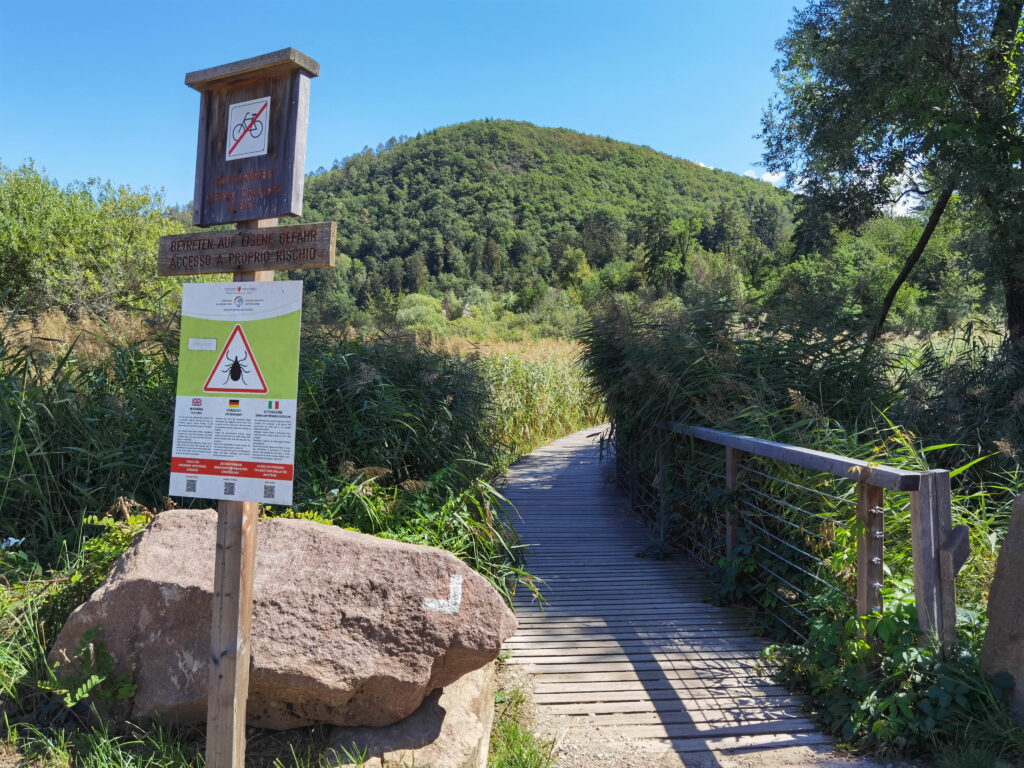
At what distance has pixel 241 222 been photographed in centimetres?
269

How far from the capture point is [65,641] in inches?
120

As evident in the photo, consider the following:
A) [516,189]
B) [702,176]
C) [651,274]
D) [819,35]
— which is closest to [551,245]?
[516,189]

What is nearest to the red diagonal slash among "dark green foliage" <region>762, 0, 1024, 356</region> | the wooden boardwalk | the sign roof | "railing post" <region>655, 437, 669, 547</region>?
the sign roof

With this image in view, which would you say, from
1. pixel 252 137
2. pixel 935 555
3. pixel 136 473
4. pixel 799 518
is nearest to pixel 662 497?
pixel 799 518

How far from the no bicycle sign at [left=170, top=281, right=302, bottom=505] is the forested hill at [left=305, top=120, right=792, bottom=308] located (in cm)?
4450

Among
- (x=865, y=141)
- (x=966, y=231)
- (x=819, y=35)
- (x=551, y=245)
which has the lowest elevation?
(x=966, y=231)

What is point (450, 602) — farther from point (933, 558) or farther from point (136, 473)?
point (136, 473)

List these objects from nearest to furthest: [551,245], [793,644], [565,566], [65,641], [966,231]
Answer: [65,641], [793,644], [565,566], [966,231], [551,245]

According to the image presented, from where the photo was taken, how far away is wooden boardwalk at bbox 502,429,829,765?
3.36 m

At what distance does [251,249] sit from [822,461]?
3027 mm

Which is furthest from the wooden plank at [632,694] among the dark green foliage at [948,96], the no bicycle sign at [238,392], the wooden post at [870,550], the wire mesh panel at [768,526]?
the dark green foliage at [948,96]

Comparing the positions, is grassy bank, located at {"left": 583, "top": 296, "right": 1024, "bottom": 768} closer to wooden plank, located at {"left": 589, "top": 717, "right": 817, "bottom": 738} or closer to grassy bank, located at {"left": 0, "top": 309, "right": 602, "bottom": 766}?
wooden plank, located at {"left": 589, "top": 717, "right": 817, "bottom": 738}

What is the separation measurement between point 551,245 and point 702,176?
128 ft

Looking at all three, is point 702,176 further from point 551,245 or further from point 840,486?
point 840,486
